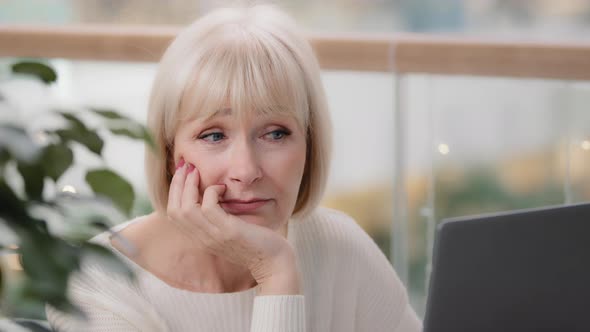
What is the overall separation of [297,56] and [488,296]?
1.65 feet

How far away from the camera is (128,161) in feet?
8.73

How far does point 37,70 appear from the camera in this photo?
68 cm

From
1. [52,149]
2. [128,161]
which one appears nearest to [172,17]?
[128,161]

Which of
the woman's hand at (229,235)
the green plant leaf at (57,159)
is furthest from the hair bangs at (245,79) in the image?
the green plant leaf at (57,159)

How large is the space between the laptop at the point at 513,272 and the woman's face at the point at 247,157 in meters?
0.39

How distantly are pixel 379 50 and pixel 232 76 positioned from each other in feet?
2.61

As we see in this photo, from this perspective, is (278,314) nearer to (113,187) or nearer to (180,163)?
(180,163)

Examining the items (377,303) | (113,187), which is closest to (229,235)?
(377,303)

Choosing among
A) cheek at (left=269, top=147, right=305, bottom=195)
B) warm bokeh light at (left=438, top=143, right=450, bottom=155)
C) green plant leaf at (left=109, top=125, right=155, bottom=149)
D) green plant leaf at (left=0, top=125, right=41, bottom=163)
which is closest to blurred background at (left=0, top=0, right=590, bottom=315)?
warm bokeh light at (left=438, top=143, right=450, bottom=155)

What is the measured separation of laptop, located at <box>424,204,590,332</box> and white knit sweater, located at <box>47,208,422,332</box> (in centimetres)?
35

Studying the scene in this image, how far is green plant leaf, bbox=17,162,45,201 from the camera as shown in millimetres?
597

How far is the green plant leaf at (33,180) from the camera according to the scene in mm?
597

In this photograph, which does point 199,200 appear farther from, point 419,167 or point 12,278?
point 419,167

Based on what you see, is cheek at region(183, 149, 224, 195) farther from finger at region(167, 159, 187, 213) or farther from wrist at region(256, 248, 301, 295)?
wrist at region(256, 248, 301, 295)
